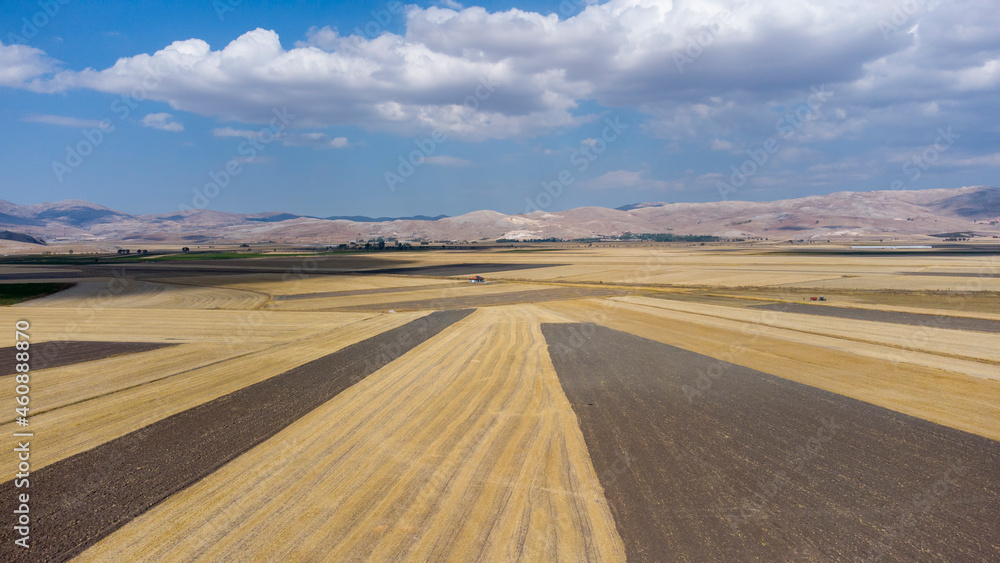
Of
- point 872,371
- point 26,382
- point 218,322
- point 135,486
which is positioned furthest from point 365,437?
point 218,322

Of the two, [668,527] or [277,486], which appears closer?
[668,527]

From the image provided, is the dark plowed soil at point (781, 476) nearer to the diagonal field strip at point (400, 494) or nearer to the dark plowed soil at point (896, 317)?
the diagonal field strip at point (400, 494)

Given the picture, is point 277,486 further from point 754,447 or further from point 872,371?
point 872,371

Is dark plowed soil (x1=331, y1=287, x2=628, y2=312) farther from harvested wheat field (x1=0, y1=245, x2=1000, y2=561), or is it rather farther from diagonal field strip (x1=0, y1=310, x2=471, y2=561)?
diagonal field strip (x1=0, y1=310, x2=471, y2=561)

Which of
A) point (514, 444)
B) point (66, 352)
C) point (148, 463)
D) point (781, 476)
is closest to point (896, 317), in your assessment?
point (781, 476)

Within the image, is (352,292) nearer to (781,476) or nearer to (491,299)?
(491,299)
